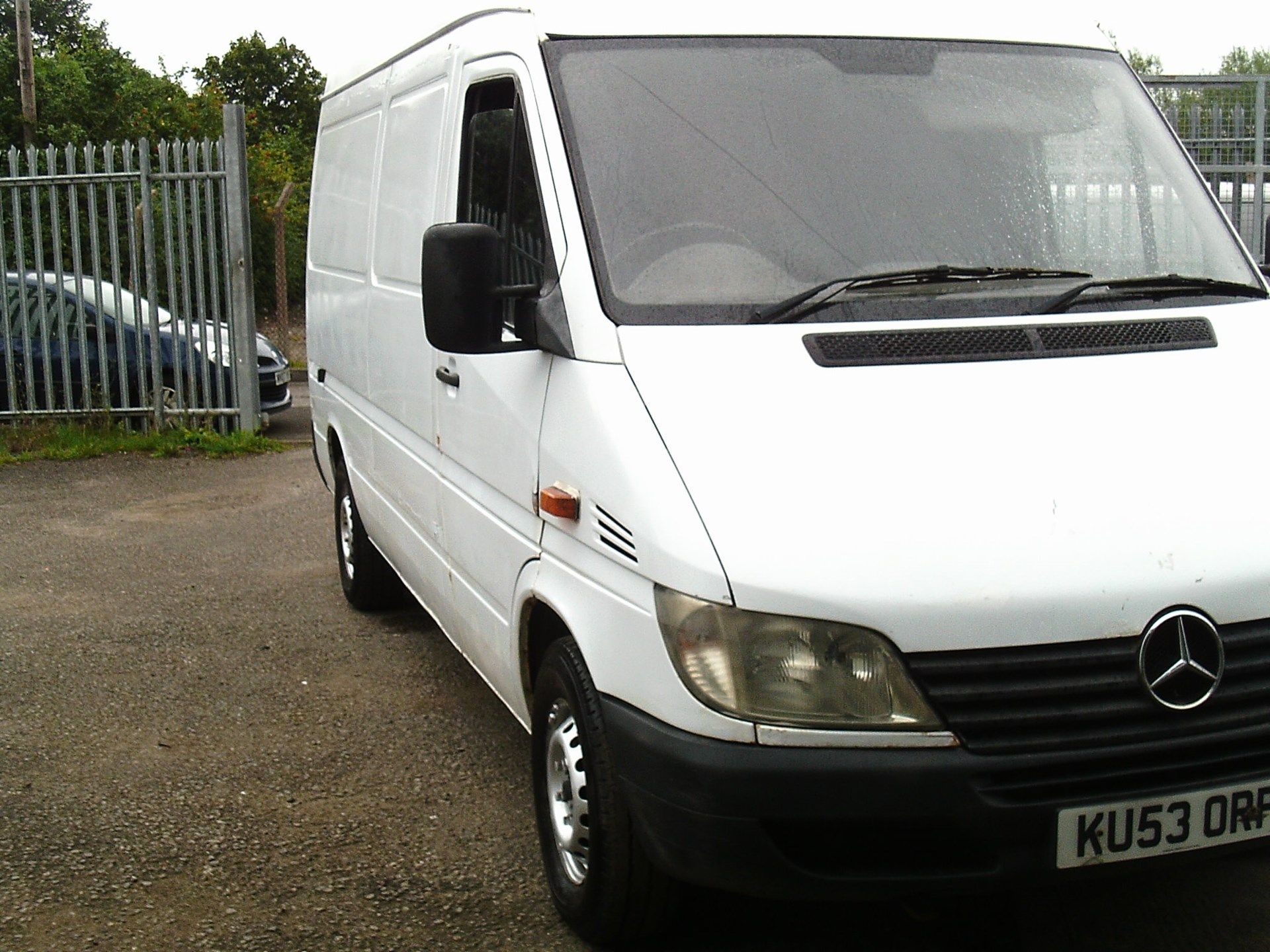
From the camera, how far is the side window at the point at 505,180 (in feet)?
13.0

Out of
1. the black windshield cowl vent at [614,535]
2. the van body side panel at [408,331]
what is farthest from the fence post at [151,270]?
the black windshield cowl vent at [614,535]

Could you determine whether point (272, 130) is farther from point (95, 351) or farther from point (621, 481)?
point (621, 481)

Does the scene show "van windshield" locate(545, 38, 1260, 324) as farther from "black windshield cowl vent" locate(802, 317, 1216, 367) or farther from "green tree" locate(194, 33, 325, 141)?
"green tree" locate(194, 33, 325, 141)

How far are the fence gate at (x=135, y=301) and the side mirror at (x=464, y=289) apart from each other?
8.62 m

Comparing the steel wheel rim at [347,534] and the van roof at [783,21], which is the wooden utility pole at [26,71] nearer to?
the steel wheel rim at [347,534]

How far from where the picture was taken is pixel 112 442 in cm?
1198

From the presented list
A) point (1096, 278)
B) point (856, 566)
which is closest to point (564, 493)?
point (856, 566)

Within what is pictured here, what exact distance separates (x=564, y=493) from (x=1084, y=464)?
115 cm

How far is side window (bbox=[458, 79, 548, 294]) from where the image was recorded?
3973mm

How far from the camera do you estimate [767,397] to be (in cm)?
325

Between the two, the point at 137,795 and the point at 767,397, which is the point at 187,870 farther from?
the point at 767,397

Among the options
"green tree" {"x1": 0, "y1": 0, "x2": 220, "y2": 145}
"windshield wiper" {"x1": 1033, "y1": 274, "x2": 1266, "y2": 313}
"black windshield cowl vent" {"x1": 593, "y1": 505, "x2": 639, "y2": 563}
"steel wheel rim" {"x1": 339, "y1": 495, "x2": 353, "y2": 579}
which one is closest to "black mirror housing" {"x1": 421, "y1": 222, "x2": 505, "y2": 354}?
"black windshield cowl vent" {"x1": 593, "y1": 505, "x2": 639, "y2": 563}

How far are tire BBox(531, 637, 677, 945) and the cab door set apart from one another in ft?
1.10

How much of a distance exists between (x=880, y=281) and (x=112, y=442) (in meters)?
9.61
